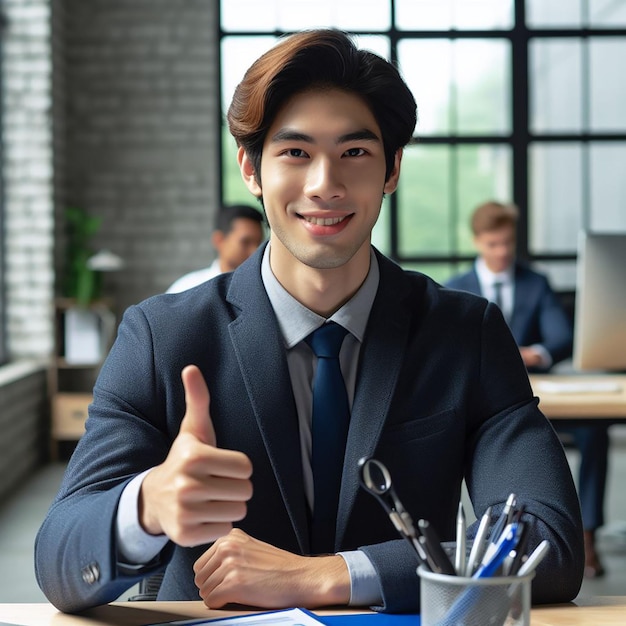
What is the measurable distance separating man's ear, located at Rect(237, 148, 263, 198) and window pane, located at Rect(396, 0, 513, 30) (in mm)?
6048

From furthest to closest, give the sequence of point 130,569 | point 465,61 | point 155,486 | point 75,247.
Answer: point 465,61
point 75,247
point 130,569
point 155,486

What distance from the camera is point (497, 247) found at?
4824mm

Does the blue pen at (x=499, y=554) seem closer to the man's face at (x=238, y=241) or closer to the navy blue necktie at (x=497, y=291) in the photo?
the man's face at (x=238, y=241)

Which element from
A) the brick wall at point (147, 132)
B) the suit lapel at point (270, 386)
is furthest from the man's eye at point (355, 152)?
the brick wall at point (147, 132)

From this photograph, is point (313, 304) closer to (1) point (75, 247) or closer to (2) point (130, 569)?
(2) point (130, 569)

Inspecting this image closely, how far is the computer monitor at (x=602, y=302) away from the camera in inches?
137

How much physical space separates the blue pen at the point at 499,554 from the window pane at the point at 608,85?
6.82 metres

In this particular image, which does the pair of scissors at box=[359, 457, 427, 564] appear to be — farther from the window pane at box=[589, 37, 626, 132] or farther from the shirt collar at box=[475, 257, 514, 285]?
the window pane at box=[589, 37, 626, 132]

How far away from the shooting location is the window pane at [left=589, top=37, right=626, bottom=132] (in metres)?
7.41

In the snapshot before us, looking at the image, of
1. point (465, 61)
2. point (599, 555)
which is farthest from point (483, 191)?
point (599, 555)

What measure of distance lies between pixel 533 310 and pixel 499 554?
3949 millimetres

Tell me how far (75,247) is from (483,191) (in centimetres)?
288

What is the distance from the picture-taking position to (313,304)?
1573 millimetres

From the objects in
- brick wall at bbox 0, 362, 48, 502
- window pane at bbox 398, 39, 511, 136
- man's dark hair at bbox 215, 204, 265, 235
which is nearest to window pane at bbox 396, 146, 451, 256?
window pane at bbox 398, 39, 511, 136
